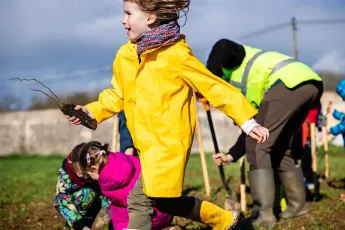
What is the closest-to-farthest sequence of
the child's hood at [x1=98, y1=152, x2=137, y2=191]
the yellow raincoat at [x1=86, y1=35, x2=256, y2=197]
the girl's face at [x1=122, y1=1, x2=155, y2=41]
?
the yellow raincoat at [x1=86, y1=35, x2=256, y2=197]
the girl's face at [x1=122, y1=1, x2=155, y2=41]
the child's hood at [x1=98, y1=152, x2=137, y2=191]

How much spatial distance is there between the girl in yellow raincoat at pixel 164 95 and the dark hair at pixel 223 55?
1.35m

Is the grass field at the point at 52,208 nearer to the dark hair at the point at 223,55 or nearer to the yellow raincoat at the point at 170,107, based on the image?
the dark hair at the point at 223,55

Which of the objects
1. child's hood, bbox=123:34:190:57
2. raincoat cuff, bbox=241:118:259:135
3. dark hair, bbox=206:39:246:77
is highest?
child's hood, bbox=123:34:190:57

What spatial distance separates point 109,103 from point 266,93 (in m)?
1.72

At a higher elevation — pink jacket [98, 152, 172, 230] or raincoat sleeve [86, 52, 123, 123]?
raincoat sleeve [86, 52, 123, 123]

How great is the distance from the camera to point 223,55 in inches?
180

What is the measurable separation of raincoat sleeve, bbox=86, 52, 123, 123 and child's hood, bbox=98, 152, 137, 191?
577 mm

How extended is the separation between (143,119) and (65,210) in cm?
198

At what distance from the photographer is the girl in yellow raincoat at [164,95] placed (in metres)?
3.07

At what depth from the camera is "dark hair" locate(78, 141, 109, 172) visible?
4.04 meters

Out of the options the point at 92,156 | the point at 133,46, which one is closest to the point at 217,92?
the point at 133,46

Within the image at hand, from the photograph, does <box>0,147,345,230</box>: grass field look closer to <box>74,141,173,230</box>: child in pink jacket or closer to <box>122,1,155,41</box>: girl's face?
<box>74,141,173,230</box>: child in pink jacket

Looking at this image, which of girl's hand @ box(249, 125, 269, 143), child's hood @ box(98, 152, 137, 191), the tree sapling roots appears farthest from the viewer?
child's hood @ box(98, 152, 137, 191)

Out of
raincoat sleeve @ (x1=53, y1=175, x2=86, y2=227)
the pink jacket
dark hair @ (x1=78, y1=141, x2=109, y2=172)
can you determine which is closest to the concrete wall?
raincoat sleeve @ (x1=53, y1=175, x2=86, y2=227)
